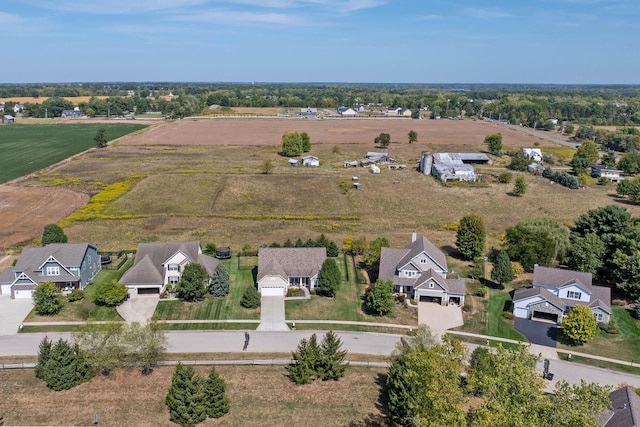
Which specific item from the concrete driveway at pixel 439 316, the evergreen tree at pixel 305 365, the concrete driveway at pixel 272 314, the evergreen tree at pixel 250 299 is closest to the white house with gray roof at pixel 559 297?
the concrete driveway at pixel 439 316

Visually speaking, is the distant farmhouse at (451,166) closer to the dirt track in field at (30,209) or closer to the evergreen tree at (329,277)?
the evergreen tree at (329,277)

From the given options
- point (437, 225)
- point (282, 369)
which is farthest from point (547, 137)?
point (282, 369)

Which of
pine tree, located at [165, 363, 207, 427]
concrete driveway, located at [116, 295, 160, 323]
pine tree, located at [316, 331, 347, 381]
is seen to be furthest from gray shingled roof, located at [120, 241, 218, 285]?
pine tree, located at [316, 331, 347, 381]

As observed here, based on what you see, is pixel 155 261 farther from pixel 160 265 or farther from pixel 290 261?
pixel 290 261

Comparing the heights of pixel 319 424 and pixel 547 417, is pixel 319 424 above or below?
below

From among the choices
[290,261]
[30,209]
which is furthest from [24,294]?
[30,209]

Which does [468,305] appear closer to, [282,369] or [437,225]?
[282,369]
